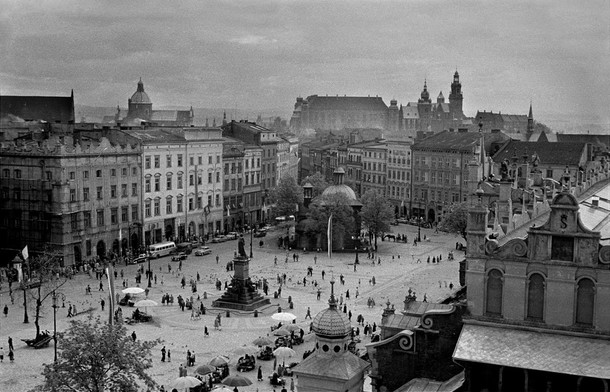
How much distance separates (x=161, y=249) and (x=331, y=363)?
248ft

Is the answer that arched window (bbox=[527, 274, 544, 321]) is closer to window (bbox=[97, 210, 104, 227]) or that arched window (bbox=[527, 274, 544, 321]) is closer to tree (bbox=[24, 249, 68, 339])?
tree (bbox=[24, 249, 68, 339])

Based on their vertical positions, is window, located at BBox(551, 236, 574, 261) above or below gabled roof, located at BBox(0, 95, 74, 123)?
below

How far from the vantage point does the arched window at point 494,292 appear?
3152cm

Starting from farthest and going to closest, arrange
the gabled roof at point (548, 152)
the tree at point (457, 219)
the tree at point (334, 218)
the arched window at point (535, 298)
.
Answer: the gabled roof at point (548, 152) < the tree at point (334, 218) < the tree at point (457, 219) < the arched window at point (535, 298)

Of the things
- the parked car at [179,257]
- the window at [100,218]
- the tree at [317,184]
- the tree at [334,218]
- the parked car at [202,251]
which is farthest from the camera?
the tree at [317,184]

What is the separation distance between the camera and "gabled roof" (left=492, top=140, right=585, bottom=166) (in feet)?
438

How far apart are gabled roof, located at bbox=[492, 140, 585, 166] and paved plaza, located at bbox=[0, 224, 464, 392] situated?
23672 millimetres

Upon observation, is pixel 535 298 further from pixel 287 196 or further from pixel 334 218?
pixel 287 196

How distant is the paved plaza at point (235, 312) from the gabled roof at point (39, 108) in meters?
52.9

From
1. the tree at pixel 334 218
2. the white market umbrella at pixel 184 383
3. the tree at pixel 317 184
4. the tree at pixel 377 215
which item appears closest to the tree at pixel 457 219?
the tree at pixel 377 215

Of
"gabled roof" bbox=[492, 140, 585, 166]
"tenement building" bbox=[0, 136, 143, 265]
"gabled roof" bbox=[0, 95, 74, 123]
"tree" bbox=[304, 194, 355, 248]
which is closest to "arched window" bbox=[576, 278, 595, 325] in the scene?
"tenement building" bbox=[0, 136, 143, 265]

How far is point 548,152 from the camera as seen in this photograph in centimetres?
13662

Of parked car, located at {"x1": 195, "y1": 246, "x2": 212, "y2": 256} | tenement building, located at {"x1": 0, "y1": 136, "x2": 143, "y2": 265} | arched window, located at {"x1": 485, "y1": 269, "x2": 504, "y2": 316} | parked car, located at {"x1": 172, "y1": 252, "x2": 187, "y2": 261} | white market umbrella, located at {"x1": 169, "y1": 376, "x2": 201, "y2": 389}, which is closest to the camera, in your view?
arched window, located at {"x1": 485, "y1": 269, "x2": 504, "y2": 316}

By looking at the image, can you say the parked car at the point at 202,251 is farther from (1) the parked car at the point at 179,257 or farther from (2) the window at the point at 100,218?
(2) the window at the point at 100,218
